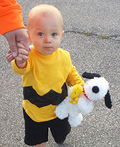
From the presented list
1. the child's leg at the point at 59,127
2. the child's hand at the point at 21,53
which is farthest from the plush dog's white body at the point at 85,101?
the child's hand at the point at 21,53

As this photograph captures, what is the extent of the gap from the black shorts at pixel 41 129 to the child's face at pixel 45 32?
59 cm

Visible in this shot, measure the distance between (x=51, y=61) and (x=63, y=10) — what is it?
10.4 feet

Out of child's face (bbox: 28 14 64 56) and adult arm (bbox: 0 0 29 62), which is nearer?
adult arm (bbox: 0 0 29 62)

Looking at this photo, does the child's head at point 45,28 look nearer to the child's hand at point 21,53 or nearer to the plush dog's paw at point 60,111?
the child's hand at point 21,53

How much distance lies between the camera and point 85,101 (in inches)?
62.2

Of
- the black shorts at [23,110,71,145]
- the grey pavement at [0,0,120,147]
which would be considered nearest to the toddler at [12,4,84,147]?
the black shorts at [23,110,71,145]

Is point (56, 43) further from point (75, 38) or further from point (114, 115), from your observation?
point (75, 38)

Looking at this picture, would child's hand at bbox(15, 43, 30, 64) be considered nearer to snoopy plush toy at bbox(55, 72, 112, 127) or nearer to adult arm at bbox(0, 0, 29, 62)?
adult arm at bbox(0, 0, 29, 62)

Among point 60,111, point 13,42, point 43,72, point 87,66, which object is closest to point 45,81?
point 43,72

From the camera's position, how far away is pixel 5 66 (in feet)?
10.1

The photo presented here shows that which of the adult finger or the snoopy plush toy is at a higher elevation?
the adult finger

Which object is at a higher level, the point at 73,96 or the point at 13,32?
the point at 13,32

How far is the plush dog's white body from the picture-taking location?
1505mm

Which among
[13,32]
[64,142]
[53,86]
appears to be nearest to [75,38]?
[64,142]
